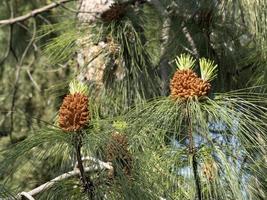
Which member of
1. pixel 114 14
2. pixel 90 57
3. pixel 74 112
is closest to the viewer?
pixel 74 112

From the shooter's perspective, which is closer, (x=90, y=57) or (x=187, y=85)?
(x=187, y=85)

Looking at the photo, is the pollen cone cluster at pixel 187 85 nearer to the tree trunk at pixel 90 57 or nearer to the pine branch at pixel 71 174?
the pine branch at pixel 71 174

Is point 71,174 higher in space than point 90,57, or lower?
lower

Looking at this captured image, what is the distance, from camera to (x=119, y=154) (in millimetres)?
1269

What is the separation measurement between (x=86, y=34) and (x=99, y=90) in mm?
157

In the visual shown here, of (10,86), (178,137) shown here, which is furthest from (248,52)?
(10,86)

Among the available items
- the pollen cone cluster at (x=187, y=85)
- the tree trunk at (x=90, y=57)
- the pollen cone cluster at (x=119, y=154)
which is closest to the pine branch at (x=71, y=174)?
the pollen cone cluster at (x=119, y=154)

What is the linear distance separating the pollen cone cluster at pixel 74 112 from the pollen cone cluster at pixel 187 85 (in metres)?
0.15

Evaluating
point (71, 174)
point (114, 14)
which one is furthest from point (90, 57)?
point (71, 174)

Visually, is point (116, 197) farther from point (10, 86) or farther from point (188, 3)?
point (10, 86)

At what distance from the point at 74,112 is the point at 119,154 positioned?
0.11 m

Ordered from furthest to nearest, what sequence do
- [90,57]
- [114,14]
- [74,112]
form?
[90,57] < [114,14] < [74,112]

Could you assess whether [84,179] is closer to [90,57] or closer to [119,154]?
[119,154]

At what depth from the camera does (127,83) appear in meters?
1.94
